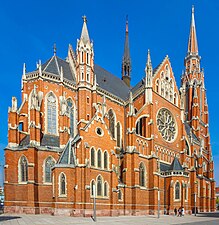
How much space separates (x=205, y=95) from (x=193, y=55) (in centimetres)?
1161

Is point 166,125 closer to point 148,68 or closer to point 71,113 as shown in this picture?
point 148,68

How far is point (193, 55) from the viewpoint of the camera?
277 ft

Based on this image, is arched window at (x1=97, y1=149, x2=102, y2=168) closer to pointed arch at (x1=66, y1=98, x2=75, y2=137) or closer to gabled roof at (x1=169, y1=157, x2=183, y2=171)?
pointed arch at (x1=66, y1=98, x2=75, y2=137)

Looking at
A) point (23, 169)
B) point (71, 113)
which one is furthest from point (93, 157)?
point (71, 113)

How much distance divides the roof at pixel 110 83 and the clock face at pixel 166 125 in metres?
7.46

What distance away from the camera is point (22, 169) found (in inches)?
1524

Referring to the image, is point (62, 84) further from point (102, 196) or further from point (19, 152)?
point (102, 196)

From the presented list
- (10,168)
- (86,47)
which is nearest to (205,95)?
(86,47)

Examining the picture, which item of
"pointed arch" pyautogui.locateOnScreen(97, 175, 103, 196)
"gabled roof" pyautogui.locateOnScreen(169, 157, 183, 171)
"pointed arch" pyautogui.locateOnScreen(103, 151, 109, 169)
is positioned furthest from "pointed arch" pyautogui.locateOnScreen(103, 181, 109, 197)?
"gabled roof" pyautogui.locateOnScreen(169, 157, 183, 171)

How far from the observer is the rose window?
54562mm

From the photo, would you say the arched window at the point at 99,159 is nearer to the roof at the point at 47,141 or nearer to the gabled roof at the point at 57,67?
the roof at the point at 47,141

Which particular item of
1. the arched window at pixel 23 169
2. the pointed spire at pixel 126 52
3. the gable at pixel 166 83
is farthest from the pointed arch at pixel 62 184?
the pointed spire at pixel 126 52

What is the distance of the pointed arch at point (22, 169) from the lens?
38406 millimetres

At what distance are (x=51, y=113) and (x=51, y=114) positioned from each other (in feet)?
0.48
